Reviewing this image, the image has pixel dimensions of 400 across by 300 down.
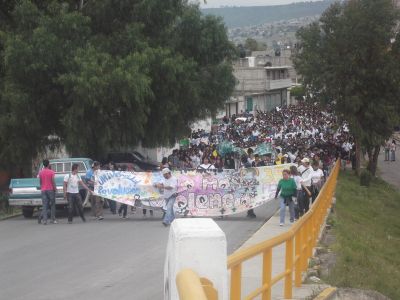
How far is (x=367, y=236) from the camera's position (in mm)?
21891

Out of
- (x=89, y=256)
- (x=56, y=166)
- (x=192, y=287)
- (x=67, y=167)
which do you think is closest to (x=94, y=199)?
(x=67, y=167)

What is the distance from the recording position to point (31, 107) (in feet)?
95.2

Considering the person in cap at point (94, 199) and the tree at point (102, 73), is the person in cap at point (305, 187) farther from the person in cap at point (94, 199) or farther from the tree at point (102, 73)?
the tree at point (102, 73)

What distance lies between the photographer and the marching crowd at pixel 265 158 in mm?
20641

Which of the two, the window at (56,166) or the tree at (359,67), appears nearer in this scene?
the window at (56,166)

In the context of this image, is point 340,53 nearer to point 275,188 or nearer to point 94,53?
point 94,53

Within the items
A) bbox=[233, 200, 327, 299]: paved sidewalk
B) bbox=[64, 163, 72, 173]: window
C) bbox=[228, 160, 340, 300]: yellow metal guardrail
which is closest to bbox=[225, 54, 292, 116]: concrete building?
bbox=[64, 163, 72, 173]: window

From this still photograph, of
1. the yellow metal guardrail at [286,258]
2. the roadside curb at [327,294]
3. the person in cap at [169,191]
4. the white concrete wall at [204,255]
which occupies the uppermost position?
the white concrete wall at [204,255]

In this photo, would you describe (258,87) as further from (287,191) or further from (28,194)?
(287,191)

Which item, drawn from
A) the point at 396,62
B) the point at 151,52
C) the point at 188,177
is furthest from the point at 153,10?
the point at 396,62

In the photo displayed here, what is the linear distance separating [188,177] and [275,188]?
2553mm

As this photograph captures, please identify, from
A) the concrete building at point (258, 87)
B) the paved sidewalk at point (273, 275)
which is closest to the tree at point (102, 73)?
the paved sidewalk at point (273, 275)

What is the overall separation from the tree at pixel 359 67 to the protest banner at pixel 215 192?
724 inches

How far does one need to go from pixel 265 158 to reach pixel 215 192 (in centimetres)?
767
